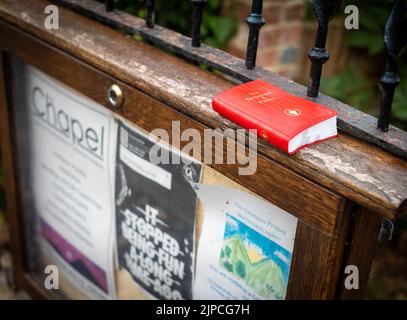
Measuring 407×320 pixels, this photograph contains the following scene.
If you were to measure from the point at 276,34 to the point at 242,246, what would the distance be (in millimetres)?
1607

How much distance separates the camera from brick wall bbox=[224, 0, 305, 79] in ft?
8.27

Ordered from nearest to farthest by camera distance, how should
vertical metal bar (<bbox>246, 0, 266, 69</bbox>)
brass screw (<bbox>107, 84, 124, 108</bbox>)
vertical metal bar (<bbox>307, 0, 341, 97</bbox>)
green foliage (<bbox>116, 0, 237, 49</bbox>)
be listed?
vertical metal bar (<bbox>307, 0, 341, 97</bbox>) < vertical metal bar (<bbox>246, 0, 266, 69</bbox>) < brass screw (<bbox>107, 84, 124, 108</bbox>) < green foliage (<bbox>116, 0, 237, 49</bbox>)

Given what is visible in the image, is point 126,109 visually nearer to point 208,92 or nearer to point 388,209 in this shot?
point 208,92

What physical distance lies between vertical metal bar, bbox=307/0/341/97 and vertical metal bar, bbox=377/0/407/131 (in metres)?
0.11

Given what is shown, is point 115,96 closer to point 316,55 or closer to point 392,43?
point 316,55

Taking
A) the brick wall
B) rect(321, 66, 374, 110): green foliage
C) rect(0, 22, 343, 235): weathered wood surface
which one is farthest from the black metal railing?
rect(321, 66, 374, 110): green foliage

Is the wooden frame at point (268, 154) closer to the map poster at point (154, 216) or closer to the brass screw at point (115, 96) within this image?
the brass screw at point (115, 96)

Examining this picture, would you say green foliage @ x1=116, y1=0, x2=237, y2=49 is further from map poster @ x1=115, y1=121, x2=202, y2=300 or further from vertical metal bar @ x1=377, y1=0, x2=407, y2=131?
vertical metal bar @ x1=377, y1=0, x2=407, y2=131

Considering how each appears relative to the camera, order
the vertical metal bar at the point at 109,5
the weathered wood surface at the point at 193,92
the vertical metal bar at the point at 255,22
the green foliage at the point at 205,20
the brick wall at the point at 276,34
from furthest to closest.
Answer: the brick wall at the point at 276,34
the green foliage at the point at 205,20
the vertical metal bar at the point at 109,5
the vertical metal bar at the point at 255,22
the weathered wood surface at the point at 193,92

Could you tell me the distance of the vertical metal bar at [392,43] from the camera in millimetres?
999

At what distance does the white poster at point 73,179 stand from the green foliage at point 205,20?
2.29 feet

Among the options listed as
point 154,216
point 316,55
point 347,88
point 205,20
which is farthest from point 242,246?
point 347,88

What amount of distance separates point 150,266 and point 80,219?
1.01 feet

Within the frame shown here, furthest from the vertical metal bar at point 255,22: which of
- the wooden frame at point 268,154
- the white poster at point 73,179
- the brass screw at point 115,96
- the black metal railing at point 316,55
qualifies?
the white poster at point 73,179
